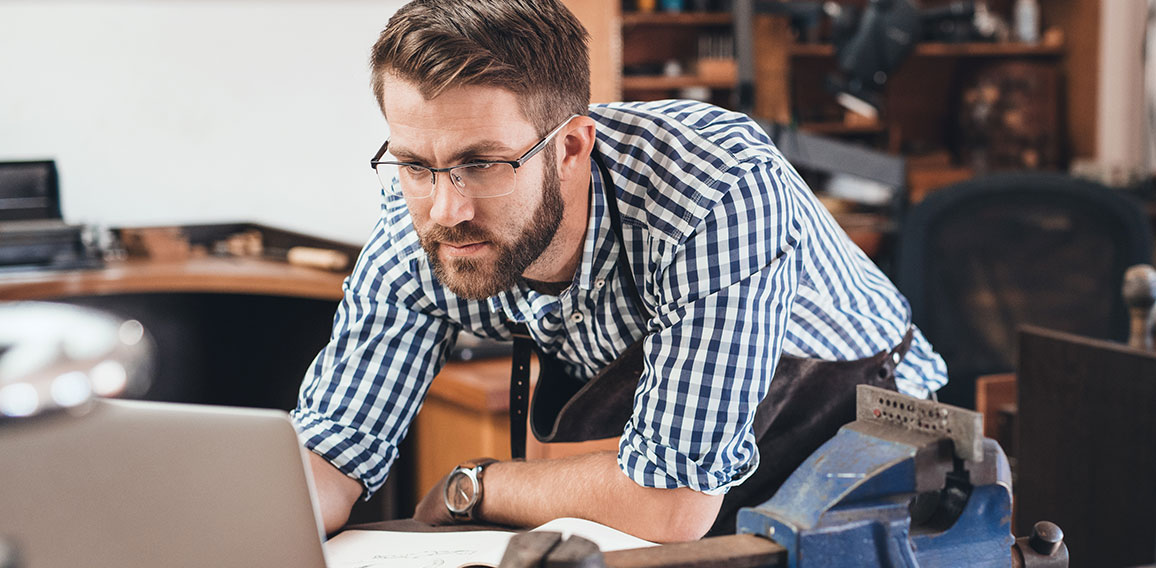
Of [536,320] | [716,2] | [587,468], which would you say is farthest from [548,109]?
[716,2]

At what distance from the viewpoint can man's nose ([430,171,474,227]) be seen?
3.50ft

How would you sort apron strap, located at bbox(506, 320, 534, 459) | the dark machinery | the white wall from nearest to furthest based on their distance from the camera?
1. the dark machinery
2. apron strap, located at bbox(506, 320, 534, 459)
3. the white wall

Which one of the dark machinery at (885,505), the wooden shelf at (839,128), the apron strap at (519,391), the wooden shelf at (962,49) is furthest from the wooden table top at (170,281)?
Result: the wooden shelf at (962,49)

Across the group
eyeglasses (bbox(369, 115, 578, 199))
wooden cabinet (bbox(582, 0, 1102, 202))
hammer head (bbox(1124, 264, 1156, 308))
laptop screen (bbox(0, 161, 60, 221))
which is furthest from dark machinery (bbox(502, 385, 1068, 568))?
wooden cabinet (bbox(582, 0, 1102, 202))

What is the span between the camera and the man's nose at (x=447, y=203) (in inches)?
42.0

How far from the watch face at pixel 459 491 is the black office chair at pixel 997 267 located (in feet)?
5.97

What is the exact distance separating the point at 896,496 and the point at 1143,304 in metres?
1.25

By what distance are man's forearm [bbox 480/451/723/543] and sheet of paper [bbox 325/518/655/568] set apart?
0.06 ft

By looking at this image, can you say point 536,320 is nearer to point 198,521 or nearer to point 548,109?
point 548,109

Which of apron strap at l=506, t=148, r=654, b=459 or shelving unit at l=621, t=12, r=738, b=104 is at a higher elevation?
shelving unit at l=621, t=12, r=738, b=104

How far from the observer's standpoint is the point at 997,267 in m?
2.78

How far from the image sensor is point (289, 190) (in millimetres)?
3969

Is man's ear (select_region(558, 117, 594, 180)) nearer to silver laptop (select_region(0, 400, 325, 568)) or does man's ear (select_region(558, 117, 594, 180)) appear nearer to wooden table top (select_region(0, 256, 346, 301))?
silver laptop (select_region(0, 400, 325, 568))

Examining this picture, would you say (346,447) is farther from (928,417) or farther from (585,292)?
(928,417)
